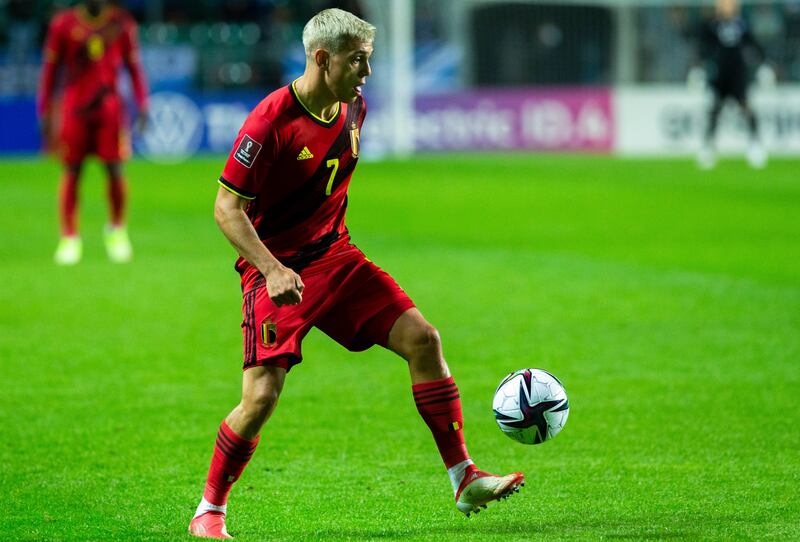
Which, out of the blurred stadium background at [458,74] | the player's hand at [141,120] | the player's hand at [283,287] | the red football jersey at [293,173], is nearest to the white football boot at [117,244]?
the player's hand at [141,120]

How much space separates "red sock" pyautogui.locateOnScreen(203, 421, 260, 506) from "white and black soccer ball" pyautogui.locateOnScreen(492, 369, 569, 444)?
3.23ft

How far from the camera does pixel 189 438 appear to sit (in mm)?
6199

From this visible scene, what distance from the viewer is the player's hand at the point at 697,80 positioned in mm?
26688

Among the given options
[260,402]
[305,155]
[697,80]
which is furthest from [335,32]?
[697,80]

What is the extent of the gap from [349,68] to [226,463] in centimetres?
140

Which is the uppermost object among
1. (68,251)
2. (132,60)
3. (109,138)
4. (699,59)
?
(132,60)

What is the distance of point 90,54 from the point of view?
12281mm

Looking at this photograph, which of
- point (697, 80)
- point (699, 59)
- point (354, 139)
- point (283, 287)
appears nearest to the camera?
point (283, 287)

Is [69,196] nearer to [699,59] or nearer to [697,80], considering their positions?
[697,80]

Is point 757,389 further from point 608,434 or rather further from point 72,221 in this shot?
point 72,221

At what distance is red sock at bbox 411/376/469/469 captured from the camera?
489 centimetres

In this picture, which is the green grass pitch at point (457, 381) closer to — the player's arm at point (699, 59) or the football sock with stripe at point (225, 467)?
the football sock with stripe at point (225, 467)

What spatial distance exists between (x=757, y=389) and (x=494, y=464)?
2.02 metres

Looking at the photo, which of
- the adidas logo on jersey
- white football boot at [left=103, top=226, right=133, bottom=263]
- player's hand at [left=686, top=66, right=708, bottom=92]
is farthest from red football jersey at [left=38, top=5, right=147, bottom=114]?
player's hand at [left=686, top=66, right=708, bottom=92]
